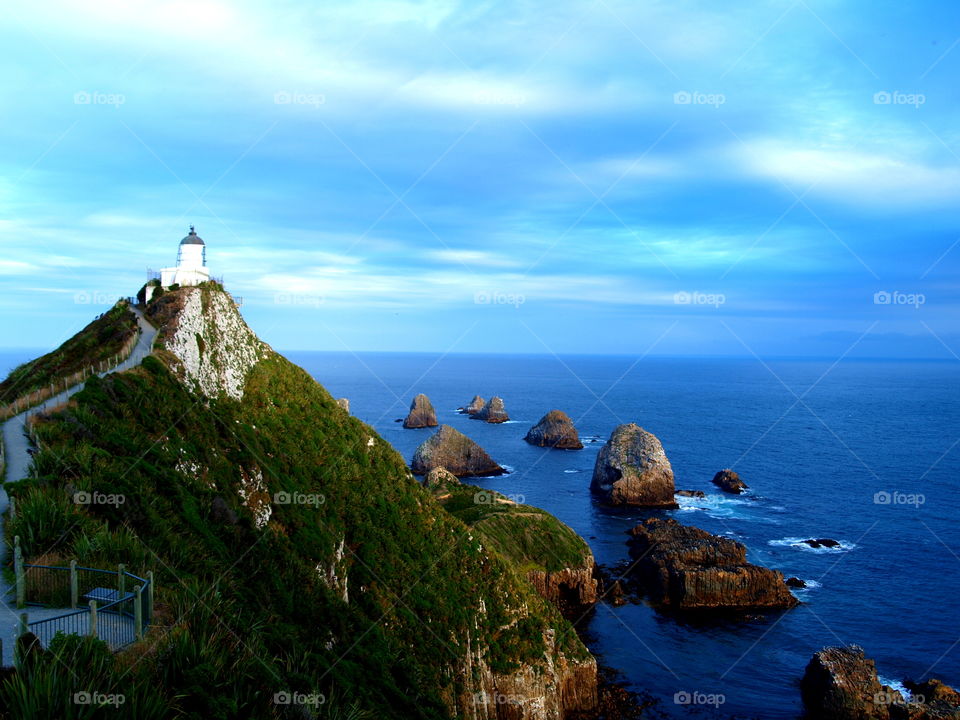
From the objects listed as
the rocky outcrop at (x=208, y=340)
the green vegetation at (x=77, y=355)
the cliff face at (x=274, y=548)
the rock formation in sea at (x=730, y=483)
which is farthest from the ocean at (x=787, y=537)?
the green vegetation at (x=77, y=355)

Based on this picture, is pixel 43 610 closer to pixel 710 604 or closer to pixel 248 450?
pixel 248 450

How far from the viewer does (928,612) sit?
5369 cm

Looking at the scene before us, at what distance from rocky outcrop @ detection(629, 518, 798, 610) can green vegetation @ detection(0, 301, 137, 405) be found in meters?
47.9

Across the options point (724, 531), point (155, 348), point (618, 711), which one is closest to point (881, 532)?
point (724, 531)

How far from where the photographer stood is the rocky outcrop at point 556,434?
125863 mm

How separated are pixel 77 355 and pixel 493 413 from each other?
409 ft

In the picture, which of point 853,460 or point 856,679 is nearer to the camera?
point 856,679

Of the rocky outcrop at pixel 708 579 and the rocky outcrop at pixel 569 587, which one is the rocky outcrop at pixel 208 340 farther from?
the rocky outcrop at pixel 708 579

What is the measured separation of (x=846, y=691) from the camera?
38.6 meters

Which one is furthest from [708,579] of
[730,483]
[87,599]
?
[87,599]

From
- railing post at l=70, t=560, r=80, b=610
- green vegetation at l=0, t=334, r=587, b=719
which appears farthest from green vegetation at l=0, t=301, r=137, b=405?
railing post at l=70, t=560, r=80, b=610

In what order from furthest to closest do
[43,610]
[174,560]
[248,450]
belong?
[248,450] < [174,560] < [43,610]

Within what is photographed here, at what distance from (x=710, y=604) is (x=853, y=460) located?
253ft

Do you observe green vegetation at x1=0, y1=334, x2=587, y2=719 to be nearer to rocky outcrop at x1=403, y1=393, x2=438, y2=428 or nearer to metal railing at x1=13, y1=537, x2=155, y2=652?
metal railing at x1=13, y1=537, x2=155, y2=652
